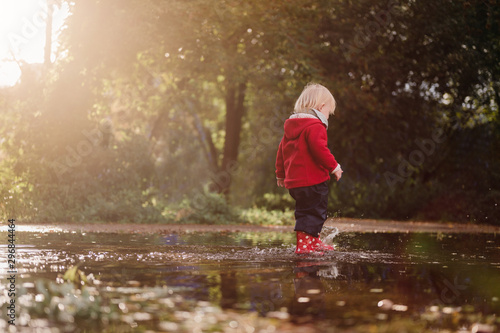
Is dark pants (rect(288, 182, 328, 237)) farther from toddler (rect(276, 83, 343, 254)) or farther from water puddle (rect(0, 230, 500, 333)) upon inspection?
water puddle (rect(0, 230, 500, 333))

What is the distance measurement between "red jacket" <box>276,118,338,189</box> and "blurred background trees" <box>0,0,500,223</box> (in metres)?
7.98

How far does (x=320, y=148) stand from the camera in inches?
301

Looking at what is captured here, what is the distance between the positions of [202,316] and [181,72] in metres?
16.7

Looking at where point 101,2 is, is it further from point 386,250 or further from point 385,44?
point 386,250

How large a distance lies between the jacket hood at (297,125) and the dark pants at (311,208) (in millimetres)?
625

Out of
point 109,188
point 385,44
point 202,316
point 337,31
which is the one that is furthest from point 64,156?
point 202,316

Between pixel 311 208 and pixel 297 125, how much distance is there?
971 mm

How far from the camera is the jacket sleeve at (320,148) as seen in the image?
25.1 feet

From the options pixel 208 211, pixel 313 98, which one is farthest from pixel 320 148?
pixel 208 211

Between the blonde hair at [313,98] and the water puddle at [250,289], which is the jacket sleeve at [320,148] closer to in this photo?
the blonde hair at [313,98]

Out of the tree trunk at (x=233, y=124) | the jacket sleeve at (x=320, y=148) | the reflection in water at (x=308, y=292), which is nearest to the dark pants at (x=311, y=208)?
the jacket sleeve at (x=320, y=148)

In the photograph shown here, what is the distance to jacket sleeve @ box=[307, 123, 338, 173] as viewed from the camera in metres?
7.64

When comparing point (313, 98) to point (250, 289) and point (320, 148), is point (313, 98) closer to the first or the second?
point (320, 148)

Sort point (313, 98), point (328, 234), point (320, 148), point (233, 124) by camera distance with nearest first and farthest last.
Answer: point (320, 148), point (313, 98), point (328, 234), point (233, 124)
